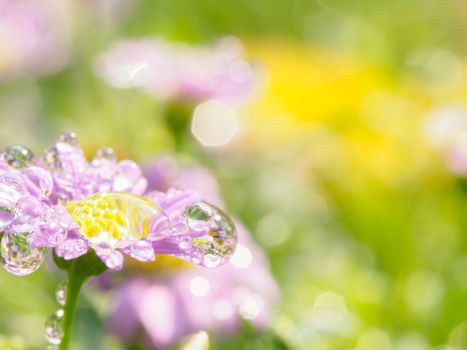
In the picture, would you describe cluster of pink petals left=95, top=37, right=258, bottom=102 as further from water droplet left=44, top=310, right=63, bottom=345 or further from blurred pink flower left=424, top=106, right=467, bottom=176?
water droplet left=44, top=310, right=63, bottom=345

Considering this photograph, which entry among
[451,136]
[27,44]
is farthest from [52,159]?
[27,44]

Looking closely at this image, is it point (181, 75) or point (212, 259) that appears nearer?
point (212, 259)

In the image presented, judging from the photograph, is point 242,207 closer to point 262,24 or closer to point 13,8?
point 13,8

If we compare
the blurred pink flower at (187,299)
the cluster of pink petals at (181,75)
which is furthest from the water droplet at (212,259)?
the cluster of pink petals at (181,75)

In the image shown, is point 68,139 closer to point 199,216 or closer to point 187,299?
point 199,216

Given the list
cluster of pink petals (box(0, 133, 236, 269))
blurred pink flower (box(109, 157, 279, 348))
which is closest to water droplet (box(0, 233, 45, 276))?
cluster of pink petals (box(0, 133, 236, 269))

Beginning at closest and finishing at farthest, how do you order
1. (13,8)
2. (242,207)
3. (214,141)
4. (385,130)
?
(242,207) → (214,141) → (385,130) → (13,8)

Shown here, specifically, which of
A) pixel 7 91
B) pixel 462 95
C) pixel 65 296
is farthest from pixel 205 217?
pixel 462 95
